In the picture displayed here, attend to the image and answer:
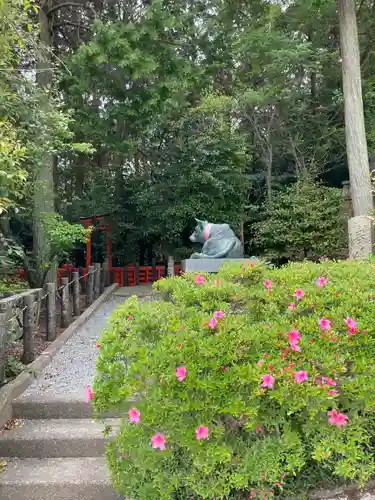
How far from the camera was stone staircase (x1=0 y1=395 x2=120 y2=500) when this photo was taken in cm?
287

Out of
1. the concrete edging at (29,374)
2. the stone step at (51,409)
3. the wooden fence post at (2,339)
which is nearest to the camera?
the concrete edging at (29,374)

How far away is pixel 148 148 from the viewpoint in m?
12.8

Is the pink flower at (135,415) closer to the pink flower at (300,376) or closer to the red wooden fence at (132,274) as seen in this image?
the pink flower at (300,376)

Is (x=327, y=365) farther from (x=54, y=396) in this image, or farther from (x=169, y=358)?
(x=54, y=396)

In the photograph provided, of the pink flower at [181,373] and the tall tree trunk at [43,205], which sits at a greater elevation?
the tall tree trunk at [43,205]

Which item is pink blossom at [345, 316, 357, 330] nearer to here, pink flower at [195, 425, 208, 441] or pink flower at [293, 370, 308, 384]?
pink flower at [293, 370, 308, 384]

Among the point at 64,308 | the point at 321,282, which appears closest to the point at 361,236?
the point at 64,308

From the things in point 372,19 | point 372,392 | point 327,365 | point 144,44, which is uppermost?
point 372,19

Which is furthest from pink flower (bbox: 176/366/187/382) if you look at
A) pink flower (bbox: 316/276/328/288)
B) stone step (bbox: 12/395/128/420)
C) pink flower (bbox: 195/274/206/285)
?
stone step (bbox: 12/395/128/420)

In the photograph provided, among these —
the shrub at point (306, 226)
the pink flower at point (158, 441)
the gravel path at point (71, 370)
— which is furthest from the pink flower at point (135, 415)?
the shrub at point (306, 226)

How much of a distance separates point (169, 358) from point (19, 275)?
7.35m

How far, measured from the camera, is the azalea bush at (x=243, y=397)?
6.86 feet

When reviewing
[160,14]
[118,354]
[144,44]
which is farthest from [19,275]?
[118,354]

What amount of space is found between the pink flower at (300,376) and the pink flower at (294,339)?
0.11 m
